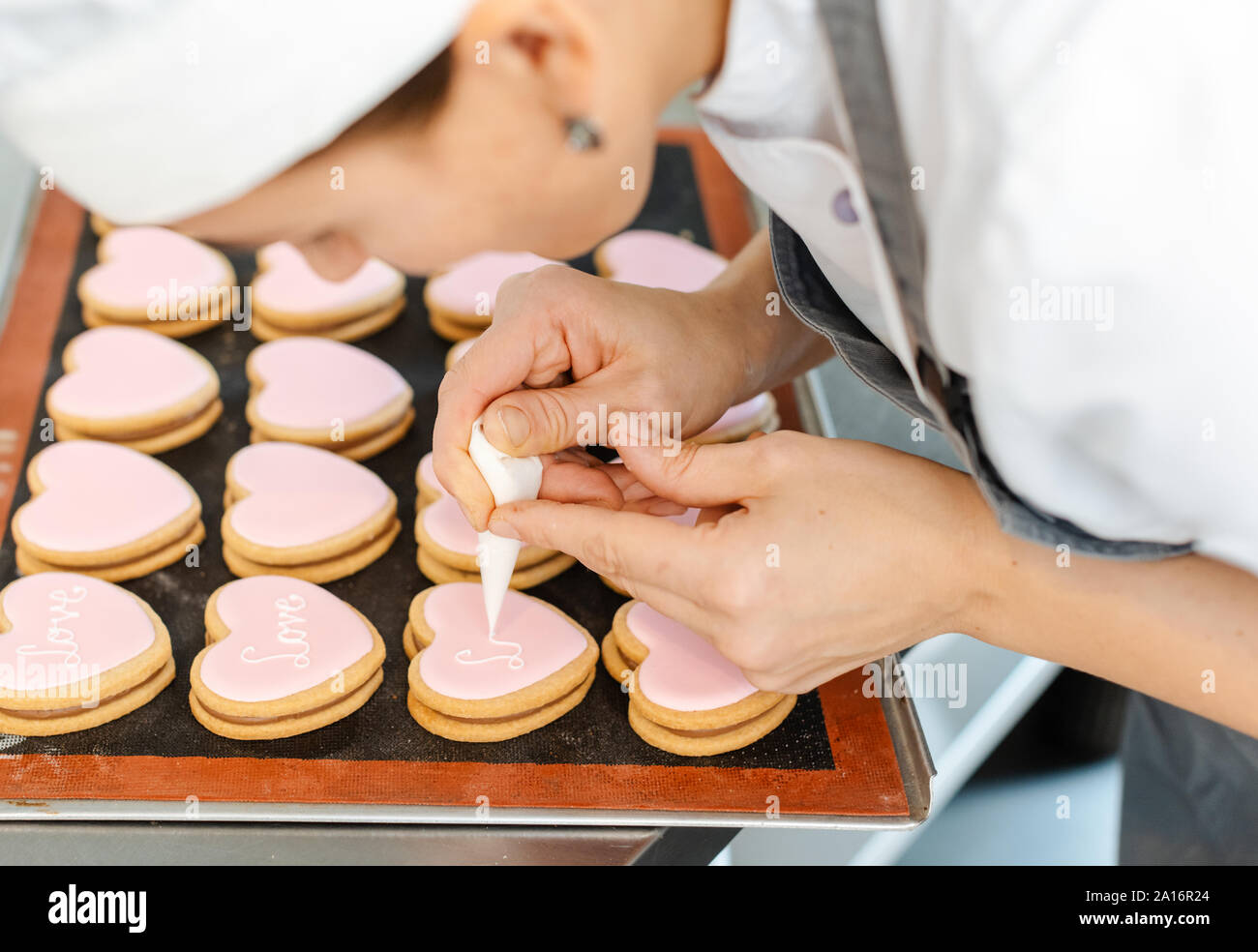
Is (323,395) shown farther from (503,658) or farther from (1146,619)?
(1146,619)

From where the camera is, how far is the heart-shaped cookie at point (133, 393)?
5.16ft

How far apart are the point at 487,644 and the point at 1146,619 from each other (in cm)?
73

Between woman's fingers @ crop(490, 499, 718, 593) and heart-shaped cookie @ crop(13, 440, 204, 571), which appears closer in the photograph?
woman's fingers @ crop(490, 499, 718, 593)

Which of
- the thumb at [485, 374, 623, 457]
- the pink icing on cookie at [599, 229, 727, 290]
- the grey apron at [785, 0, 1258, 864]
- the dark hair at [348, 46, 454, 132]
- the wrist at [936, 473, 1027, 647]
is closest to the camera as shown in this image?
the dark hair at [348, 46, 454, 132]

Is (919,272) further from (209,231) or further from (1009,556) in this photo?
(209,231)

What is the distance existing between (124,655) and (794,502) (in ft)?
2.56

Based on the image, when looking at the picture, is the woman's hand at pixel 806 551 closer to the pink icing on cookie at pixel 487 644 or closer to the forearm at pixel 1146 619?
the forearm at pixel 1146 619

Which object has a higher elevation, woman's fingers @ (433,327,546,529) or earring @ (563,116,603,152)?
earring @ (563,116,603,152)

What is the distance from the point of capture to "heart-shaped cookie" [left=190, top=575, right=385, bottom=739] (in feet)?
4.04

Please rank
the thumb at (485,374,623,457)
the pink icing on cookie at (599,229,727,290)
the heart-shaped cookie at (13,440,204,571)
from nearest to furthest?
the thumb at (485,374,623,457), the heart-shaped cookie at (13,440,204,571), the pink icing on cookie at (599,229,727,290)

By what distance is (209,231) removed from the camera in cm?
77

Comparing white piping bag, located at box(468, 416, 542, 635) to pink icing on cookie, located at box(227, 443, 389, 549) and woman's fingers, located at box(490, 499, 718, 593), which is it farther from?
pink icing on cookie, located at box(227, 443, 389, 549)

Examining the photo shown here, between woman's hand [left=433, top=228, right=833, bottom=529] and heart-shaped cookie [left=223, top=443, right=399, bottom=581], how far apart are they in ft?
0.89

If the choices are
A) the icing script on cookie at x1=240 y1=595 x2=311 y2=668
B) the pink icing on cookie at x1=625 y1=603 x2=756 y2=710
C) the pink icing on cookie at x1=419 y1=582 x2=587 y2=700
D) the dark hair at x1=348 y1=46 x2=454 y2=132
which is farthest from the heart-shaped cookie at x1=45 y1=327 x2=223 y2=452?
the dark hair at x1=348 y1=46 x2=454 y2=132
